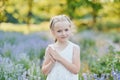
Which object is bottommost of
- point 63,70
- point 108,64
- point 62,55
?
point 108,64

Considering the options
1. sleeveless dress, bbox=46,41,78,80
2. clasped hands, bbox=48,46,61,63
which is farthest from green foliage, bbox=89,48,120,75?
clasped hands, bbox=48,46,61,63

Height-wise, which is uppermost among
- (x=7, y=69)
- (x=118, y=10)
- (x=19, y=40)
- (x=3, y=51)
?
(x=7, y=69)

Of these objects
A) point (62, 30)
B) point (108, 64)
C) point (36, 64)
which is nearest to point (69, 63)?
point (62, 30)

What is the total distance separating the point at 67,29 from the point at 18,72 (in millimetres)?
1699

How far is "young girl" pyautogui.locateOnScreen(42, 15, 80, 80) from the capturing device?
13.2 feet

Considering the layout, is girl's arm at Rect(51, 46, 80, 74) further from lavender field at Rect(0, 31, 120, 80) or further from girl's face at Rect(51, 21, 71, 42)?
lavender field at Rect(0, 31, 120, 80)

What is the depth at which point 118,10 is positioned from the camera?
2370cm

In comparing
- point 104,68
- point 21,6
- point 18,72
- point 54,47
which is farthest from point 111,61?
point 21,6

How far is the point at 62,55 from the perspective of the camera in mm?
4121

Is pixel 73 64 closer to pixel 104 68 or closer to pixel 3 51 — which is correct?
pixel 104 68

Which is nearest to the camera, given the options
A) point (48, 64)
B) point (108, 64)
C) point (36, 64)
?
point (48, 64)

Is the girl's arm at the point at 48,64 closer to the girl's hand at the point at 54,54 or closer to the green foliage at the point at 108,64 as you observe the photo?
the girl's hand at the point at 54,54

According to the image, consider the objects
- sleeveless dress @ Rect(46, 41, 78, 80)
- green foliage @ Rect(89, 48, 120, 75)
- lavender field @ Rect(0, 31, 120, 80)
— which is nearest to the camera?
sleeveless dress @ Rect(46, 41, 78, 80)

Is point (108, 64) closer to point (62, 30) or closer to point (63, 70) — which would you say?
point (63, 70)
